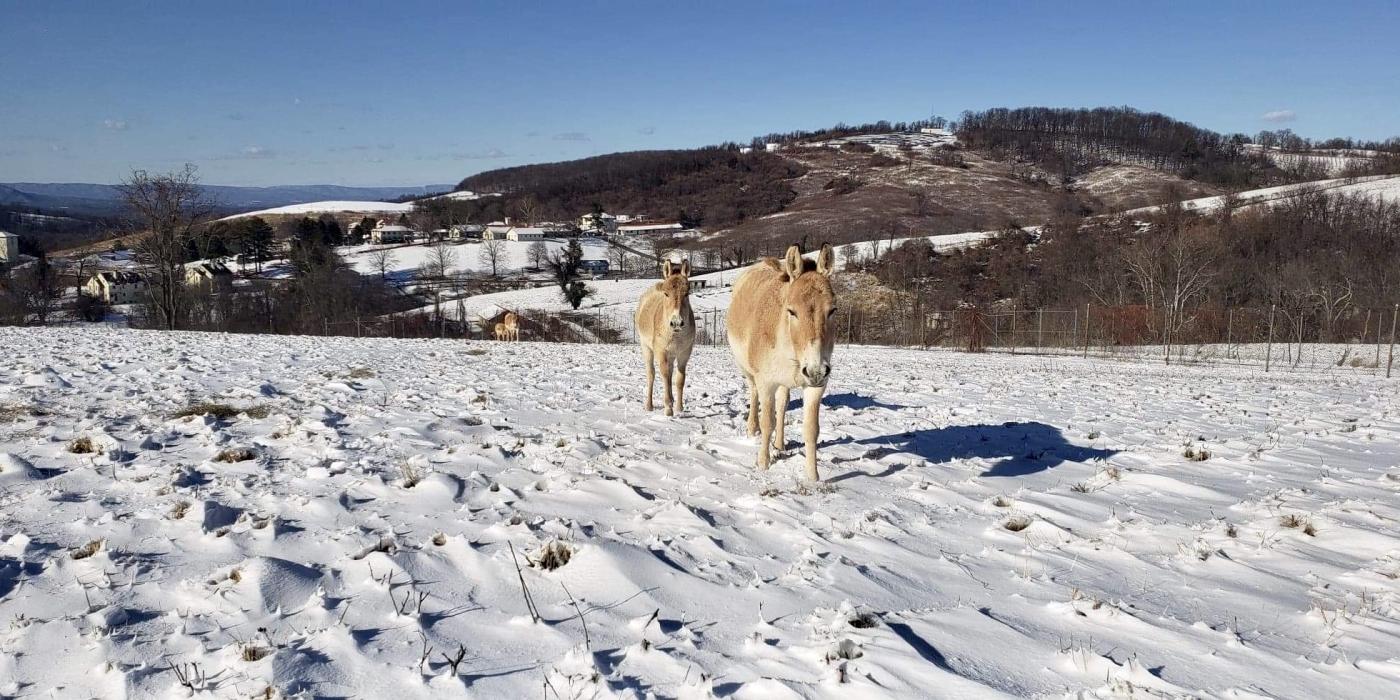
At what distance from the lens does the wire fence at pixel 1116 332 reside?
1412 inches

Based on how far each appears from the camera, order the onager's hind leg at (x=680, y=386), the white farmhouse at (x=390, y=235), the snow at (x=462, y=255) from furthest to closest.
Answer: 1. the white farmhouse at (x=390, y=235)
2. the snow at (x=462, y=255)
3. the onager's hind leg at (x=680, y=386)

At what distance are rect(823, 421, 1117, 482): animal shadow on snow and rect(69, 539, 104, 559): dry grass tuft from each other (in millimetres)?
6260

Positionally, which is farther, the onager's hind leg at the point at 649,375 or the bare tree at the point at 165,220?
the bare tree at the point at 165,220

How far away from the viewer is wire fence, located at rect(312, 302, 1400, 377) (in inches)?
1412

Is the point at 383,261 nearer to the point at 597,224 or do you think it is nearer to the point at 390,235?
the point at 390,235

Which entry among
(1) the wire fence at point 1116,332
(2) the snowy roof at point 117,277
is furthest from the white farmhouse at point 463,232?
(1) the wire fence at point 1116,332

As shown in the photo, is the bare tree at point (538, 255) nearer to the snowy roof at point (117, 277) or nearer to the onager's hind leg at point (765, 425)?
the snowy roof at point (117, 277)

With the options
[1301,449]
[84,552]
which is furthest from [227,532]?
[1301,449]

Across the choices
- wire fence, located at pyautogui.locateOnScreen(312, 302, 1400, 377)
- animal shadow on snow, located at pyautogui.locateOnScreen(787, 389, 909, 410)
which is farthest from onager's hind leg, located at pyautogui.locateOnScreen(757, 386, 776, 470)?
wire fence, located at pyautogui.locateOnScreen(312, 302, 1400, 377)

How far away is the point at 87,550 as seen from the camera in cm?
451

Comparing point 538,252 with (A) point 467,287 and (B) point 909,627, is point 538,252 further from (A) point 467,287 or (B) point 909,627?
(B) point 909,627

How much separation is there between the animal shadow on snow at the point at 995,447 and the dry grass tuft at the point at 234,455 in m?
6.22

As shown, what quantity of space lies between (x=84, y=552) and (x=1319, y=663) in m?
7.39

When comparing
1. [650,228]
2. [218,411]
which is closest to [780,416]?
[218,411]
